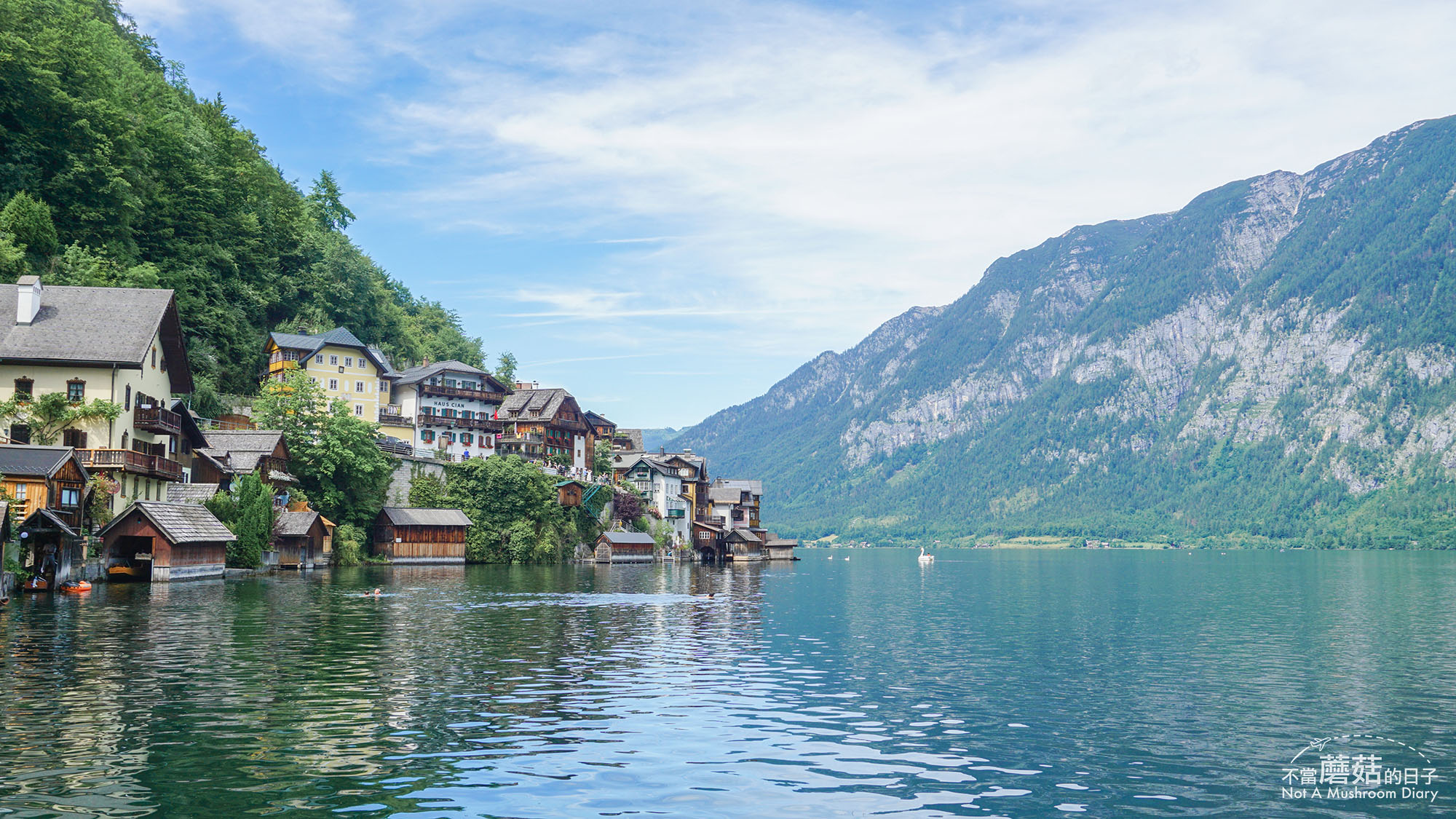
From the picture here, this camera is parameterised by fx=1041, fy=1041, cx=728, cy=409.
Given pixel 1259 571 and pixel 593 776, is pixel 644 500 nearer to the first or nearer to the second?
pixel 1259 571

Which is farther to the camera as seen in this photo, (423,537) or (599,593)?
(423,537)

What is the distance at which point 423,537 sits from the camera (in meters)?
113

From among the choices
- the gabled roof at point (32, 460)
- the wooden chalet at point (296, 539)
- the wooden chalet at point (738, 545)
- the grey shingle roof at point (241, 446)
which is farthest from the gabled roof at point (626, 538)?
the gabled roof at point (32, 460)

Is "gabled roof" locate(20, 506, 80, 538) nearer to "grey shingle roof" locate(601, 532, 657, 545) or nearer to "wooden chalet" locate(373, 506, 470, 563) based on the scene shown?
"wooden chalet" locate(373, 506, 470, 563)

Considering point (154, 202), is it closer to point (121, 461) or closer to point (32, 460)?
point (121, 461)

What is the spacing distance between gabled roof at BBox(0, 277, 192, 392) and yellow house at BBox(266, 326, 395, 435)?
150 feet

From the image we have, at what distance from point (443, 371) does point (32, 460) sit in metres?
85.1

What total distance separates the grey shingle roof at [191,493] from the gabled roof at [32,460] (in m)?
17.2

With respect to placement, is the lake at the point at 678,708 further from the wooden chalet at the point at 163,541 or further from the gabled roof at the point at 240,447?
the gabled roof at the point at 240,447

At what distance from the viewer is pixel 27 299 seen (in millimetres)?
65250

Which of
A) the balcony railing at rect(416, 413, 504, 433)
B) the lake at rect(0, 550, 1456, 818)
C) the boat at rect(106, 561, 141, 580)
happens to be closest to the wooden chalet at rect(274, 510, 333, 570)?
the boat at rect(106, 561, 141, 580)

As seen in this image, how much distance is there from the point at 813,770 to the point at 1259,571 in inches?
5136

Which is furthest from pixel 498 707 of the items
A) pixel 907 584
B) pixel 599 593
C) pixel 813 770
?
pixel 907 584

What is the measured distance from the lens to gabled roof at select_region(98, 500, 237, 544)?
213 feet
